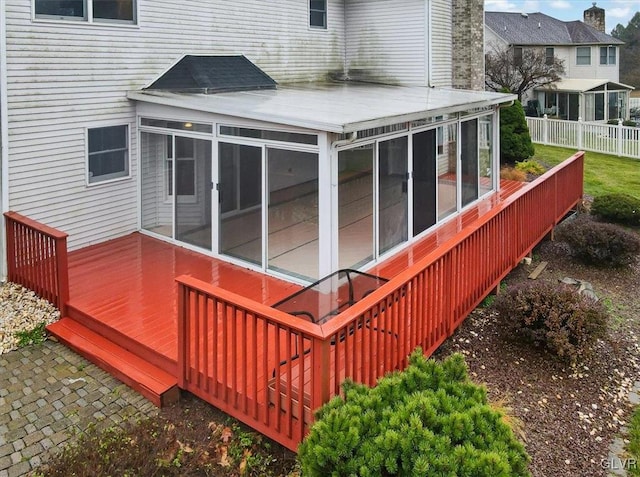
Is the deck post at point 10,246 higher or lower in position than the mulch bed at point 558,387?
higher

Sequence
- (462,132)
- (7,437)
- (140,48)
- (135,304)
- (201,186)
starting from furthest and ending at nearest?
(462,132), (140,48), (201,186), (135,304), (7,437)

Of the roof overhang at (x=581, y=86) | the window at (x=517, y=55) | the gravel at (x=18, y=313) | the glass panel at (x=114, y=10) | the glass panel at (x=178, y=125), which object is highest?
the window at (x=517, y=55)

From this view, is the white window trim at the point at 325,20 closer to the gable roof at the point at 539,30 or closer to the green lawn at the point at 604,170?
the green lawn at the point at 604,170

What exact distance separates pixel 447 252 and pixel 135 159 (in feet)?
20.5

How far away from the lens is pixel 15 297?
24.1 feet

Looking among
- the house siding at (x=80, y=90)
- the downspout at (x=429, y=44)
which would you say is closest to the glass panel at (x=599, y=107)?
the downspout at (x=429, y=44)

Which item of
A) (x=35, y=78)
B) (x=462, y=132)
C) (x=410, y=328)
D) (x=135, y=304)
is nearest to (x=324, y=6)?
(x=462, y=132)

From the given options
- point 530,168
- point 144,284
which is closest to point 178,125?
point 144,284

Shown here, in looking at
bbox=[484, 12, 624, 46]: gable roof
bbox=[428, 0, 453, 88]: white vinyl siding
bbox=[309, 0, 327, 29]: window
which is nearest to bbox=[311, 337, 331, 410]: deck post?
bbox=[309, 0, 327, 29]: window

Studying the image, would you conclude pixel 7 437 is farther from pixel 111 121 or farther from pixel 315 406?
Result: pixel 111 121

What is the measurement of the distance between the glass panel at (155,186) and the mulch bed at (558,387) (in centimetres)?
556

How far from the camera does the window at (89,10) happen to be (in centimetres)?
827

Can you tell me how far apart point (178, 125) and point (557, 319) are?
6.35 m

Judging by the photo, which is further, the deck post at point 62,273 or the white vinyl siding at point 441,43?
the white vinyl siding at point 441,43
